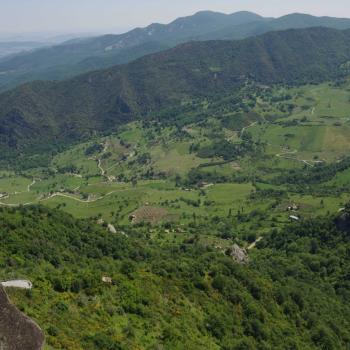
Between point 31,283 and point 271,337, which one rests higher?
point 31,283

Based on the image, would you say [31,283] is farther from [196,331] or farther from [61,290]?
[196,331]

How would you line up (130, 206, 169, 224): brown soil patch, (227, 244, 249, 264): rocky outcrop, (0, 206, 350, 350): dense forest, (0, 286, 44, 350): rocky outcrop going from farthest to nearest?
(130, 206, 169, 224): brown soil patch
(227, 244, 249, 264): rocky outcrop
(0, 206, 350, 350): dense forest
(0, 286, 44, 350): rocky outcrop

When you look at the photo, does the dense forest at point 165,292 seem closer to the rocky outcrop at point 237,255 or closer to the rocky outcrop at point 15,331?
the rocky outcrop at point 237,255

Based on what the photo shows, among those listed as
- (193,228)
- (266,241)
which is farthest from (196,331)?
(193,228)

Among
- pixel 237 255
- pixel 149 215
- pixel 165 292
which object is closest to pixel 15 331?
pixel 165 292

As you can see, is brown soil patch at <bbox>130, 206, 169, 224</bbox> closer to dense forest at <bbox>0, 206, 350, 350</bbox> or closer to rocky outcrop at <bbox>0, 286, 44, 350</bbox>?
dense forest at <bbox>0, 206, 350, 350</bbox>

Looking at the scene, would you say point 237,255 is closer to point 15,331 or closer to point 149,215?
point 15,331

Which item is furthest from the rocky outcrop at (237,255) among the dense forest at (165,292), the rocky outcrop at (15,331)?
the rocky outcrop at (15,331)

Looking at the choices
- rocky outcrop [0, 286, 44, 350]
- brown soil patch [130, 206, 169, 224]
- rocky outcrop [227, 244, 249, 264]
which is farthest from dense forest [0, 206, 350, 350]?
brown soil patch [130, 206, 169, 224]
